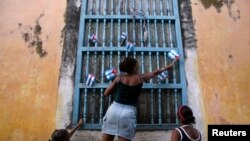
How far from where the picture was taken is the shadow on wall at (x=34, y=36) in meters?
4.91

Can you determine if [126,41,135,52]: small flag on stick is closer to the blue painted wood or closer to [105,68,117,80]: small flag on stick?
the blue painted wood

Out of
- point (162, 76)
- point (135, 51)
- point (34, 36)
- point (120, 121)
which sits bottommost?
point (120, 121)

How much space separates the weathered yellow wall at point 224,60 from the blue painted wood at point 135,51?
0.36 m

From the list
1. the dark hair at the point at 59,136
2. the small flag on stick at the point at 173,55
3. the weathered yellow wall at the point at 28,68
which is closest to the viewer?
the dark hair at the point at 59,136

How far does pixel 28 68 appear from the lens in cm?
475

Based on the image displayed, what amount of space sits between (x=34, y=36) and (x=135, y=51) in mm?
1548

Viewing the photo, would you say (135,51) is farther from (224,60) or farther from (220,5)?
(220,5)

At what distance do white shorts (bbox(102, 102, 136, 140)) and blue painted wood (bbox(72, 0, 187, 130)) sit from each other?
754 mm

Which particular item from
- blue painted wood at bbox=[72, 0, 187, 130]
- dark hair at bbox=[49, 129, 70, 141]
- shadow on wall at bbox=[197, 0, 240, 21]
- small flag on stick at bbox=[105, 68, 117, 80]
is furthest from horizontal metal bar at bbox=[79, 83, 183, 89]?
shadow on wall at bbox=[197, 0, 240, 21]

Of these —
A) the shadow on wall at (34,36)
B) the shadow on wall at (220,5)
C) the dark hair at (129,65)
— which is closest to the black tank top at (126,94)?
the dark hair at (129,65)

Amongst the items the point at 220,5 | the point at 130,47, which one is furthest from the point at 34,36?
the point at 220,5

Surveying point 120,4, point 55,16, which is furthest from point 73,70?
point 120,4

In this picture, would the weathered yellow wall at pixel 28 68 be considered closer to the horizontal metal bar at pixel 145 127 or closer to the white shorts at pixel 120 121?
the horizontal metal bar at pixel 145 127

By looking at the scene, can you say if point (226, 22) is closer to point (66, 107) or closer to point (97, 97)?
point (97, 97)
